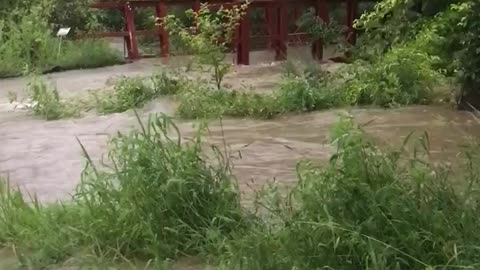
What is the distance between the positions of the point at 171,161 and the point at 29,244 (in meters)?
0.85

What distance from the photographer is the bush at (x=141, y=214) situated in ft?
13.9

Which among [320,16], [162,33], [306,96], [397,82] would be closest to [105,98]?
[306,96]

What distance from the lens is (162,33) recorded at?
1336 centimetres

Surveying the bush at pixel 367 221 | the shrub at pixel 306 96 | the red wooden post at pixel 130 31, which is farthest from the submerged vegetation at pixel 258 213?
the red wooden post at pixel 130 31

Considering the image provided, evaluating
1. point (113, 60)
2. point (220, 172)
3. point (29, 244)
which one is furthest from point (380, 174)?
point (113, 60)

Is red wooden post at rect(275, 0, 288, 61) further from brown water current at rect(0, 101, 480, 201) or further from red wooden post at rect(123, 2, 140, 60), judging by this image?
brown water current at rect(0, 101, 480, 201)

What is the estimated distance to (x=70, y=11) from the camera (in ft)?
46.3

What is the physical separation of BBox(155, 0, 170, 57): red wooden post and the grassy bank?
8.48m

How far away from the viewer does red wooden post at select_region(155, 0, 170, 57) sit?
13.1 m

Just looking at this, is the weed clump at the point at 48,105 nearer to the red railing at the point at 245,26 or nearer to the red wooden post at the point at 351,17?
the red railing at the point at 245,26

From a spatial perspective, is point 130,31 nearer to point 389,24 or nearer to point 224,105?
point 389,24

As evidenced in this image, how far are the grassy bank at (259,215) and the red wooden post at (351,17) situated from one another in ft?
29.9

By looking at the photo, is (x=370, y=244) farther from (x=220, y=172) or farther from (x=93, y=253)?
(x=93, y=253)

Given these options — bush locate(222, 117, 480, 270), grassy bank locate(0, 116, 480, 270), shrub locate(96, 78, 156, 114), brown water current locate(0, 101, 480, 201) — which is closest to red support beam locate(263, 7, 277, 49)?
shrub locate(96, 78, 156, 114)
